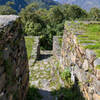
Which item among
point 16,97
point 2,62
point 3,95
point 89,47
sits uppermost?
point 89,47

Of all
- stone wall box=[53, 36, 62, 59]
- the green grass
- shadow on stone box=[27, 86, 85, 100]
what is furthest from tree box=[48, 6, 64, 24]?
shadow on stone box=[27, 86, 85, 100]

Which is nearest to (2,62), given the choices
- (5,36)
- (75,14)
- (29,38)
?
(5,36)

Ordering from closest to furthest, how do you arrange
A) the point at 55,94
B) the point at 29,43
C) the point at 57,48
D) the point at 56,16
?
1. the point at 55,94
2. the point at 57,48
3. the point at 29,43
4. the point at 56,16

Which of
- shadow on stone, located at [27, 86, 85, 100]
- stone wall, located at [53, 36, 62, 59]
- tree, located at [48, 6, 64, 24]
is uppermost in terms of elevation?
tree, located at [48, 6, 64, 24]

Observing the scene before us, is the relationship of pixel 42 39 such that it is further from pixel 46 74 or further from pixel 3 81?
pixel 3 81

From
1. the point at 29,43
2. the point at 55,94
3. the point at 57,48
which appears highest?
the point at 29,43

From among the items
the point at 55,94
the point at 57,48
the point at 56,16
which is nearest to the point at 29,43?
the point at 57,48

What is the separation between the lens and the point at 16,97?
2.95 m

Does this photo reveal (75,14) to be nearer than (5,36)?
No

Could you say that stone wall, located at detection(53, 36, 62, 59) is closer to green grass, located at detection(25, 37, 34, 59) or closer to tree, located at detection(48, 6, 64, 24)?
green grass, located at detection(25, 37, 34, 59)

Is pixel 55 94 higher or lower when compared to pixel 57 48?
lower

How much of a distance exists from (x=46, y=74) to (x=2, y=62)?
4165mm

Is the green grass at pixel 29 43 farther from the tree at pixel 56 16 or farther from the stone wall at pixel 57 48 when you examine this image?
the tree at pixel 56 16

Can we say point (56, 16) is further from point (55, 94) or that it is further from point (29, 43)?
point (55, 94)
